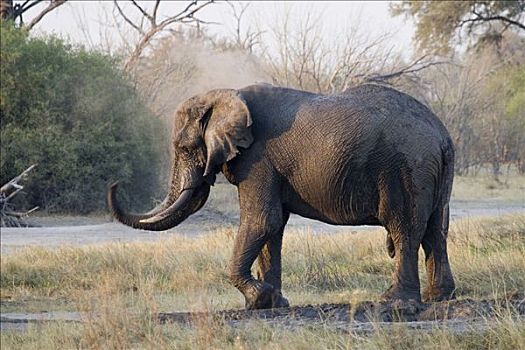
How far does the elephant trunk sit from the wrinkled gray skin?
0.88 ft

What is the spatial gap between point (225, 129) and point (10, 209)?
16.4 meters

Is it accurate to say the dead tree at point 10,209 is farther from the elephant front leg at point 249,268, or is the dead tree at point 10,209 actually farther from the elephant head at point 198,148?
the elephant front leg at point 249,268

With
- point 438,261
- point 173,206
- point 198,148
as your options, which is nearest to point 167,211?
point 173,206

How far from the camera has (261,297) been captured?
9883 millimetres

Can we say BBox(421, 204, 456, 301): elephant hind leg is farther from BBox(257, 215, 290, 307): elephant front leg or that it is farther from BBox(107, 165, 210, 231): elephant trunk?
BBox(107, 165, 210, 231): elephant trunk

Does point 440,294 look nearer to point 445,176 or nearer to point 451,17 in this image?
point 445,176

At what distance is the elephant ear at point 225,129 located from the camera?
9.77 metres

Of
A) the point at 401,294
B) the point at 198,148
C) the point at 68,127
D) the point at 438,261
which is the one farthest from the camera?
the point at 68,127

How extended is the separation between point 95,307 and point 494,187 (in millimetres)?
28577

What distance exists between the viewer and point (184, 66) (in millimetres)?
41969

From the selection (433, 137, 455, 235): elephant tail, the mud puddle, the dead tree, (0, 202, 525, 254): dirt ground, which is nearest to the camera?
the mud puddle

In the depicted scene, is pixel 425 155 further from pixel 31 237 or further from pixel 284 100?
pixel 31 237

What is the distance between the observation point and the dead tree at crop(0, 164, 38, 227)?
2435 centimetres

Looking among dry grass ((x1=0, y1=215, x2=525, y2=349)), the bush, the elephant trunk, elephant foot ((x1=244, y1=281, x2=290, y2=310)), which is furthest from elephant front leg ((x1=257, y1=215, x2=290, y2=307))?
the bush
